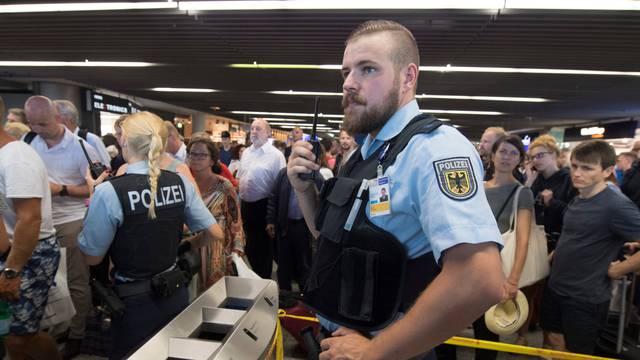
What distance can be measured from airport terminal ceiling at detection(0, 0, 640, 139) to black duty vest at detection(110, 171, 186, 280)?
4.14 feet

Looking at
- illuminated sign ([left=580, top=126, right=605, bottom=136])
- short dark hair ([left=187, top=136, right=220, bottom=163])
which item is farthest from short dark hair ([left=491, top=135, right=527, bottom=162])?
illuminated sign ([left=580, top=126, right=605, bottom=136])

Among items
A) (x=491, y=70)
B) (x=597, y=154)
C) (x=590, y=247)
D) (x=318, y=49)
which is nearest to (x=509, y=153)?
(x=597, y=154)

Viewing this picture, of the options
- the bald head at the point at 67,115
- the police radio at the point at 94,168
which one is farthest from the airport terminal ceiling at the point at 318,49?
the bald head at the point at 67,115

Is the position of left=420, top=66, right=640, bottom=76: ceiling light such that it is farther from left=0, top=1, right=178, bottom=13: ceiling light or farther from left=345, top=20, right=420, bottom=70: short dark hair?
left=345, top=20, right=420, bottom=70: short dark hair

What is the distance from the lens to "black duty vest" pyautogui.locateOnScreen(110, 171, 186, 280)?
164 cm

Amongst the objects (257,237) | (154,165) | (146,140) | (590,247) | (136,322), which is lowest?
(257,237)

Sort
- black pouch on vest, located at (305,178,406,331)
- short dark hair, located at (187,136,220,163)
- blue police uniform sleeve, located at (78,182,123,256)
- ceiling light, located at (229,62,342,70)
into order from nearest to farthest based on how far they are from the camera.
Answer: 1. black pouch on vest, located at (305,178,406,331)
2. blue police uniform sleeve, located at (78,182,123,256)
3. short dark hair, located at (187,136,220,163)
4. ceiling light, located at (229,62,342,70)

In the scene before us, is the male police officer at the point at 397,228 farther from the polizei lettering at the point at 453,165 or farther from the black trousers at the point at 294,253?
the black trousers at the point at 294,253

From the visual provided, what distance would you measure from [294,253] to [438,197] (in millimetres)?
3052

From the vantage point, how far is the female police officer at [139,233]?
1.61m

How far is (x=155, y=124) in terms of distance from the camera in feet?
5.90

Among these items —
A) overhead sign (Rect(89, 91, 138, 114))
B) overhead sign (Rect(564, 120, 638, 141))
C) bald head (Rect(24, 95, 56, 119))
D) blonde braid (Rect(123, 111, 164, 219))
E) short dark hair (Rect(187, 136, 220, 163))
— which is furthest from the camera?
overhead sign (Rect(564, 120, 638, 141))

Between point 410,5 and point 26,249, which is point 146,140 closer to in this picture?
point 26,249

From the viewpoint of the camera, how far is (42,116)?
8.84 ft
